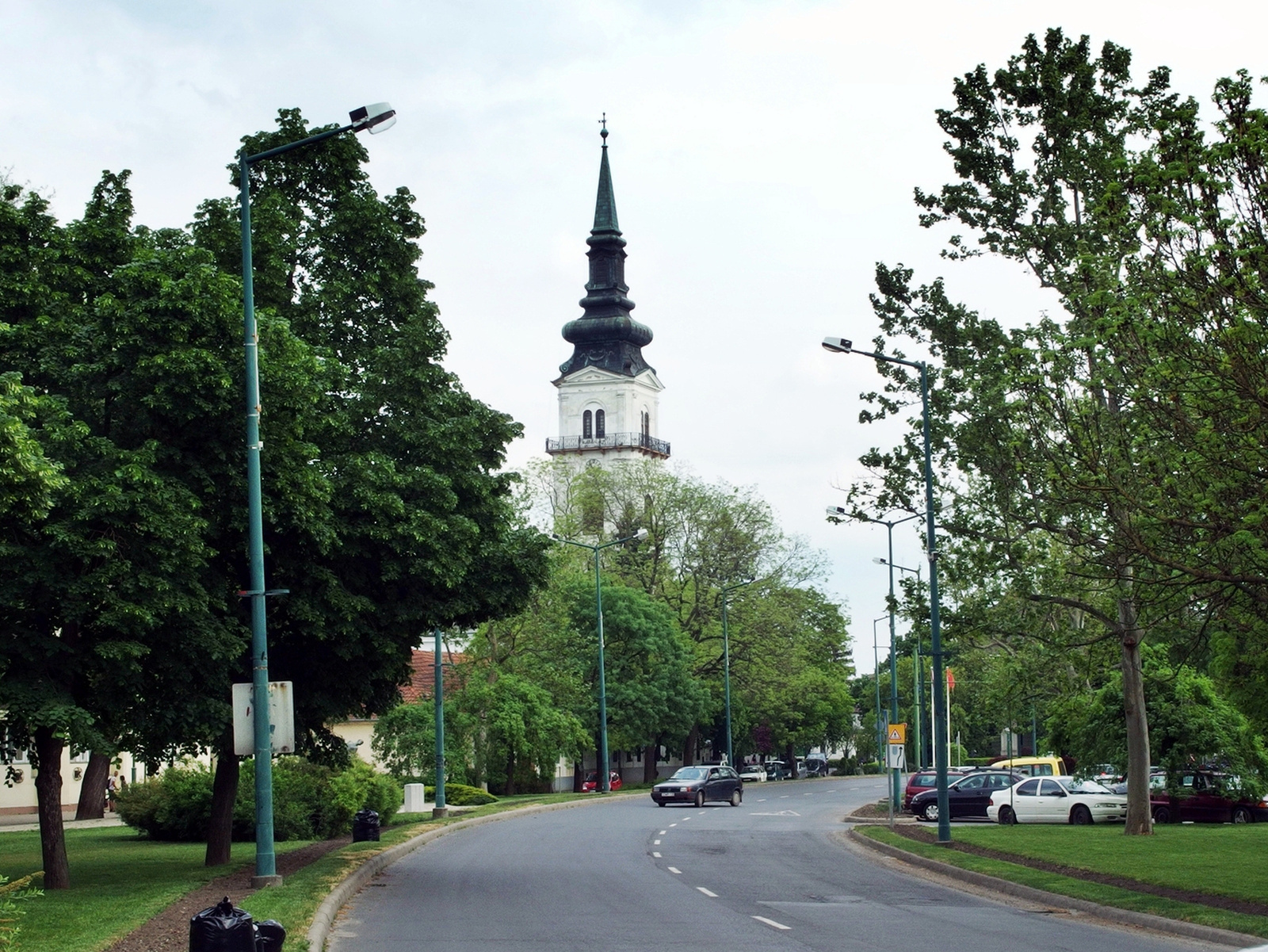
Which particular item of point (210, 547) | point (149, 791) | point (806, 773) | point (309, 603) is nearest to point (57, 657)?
point (210, 547)

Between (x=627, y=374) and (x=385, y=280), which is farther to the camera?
(x=627, y=374)

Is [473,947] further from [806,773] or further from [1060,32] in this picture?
[806,773]

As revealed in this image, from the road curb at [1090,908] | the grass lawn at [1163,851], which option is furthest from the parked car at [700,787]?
the road curb at [1090,908]

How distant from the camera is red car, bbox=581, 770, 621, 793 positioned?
7350cm

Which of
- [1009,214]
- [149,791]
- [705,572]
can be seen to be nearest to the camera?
[1009,214]

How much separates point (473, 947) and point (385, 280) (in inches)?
543

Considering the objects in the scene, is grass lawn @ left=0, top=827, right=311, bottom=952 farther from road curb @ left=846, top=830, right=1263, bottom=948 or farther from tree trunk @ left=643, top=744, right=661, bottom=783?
tree trunk @ left=643, top=744, right=661, bottom=783

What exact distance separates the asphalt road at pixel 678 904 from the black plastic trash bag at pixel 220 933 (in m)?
3.01

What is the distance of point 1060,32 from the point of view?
26.0 meters

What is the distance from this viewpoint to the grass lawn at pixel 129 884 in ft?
49.0

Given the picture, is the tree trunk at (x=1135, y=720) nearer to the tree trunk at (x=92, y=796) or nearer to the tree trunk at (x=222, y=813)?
the tree trunk at (x=222, y=813)

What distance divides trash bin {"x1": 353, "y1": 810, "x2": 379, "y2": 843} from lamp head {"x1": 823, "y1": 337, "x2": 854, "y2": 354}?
13.2 meters

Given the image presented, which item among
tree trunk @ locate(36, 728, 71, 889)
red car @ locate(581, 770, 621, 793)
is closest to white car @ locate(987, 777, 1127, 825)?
tree trunk @ locate(36, 728, 71, 889)

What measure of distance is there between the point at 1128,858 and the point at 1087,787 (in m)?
13.9
